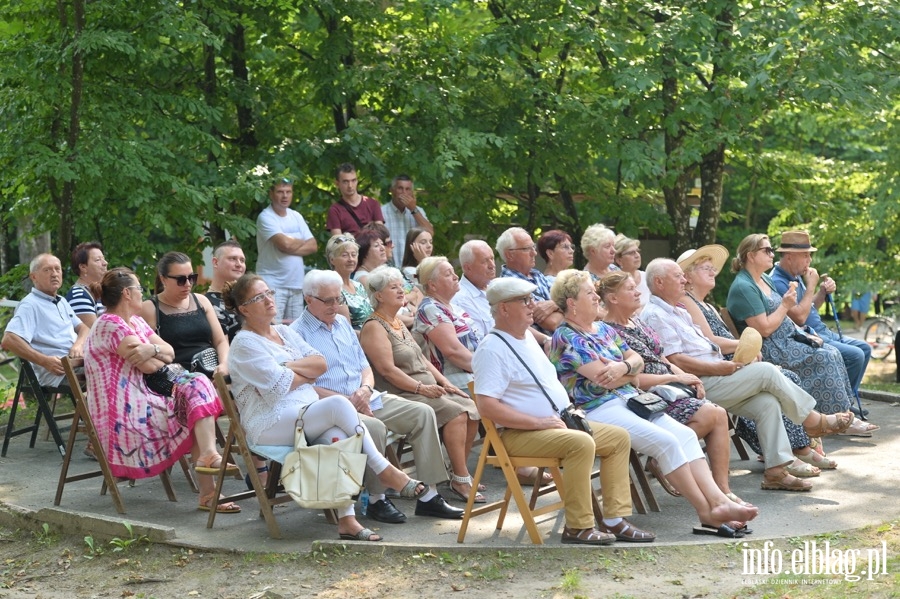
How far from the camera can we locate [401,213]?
1059 cm

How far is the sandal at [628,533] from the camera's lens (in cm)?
596

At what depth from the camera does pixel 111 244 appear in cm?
1049

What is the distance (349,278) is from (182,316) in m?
1.35

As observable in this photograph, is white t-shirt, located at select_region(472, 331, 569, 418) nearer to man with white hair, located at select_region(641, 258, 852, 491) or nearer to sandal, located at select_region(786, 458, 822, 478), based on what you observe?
man with white hair, located at select_region(641, 258, 852, 491)

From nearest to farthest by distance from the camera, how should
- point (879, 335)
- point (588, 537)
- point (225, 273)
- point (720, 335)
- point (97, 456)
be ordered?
1. point (588, 537)
2. point (97, 456)
3. point (225, 273)
4. point (720, 335)
5. point (879, 335)

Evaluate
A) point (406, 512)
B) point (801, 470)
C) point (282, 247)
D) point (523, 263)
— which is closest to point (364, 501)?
point (406, 512)

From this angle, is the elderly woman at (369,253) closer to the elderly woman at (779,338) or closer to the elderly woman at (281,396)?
the elderly woman at (281,396)

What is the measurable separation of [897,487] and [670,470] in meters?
1.87

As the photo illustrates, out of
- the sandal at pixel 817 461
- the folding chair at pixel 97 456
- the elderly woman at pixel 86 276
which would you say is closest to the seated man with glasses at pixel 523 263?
the sandal at pixel 817 461

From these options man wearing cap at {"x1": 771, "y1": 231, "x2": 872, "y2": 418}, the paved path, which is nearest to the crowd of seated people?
the paved path

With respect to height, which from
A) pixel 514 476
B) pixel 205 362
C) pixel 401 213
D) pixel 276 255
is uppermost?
pixel 401 213

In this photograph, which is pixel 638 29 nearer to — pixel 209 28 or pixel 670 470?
pixel 209 28

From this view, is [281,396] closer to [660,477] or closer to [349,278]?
[349,278]

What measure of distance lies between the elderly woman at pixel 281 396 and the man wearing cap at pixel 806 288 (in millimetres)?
4117
